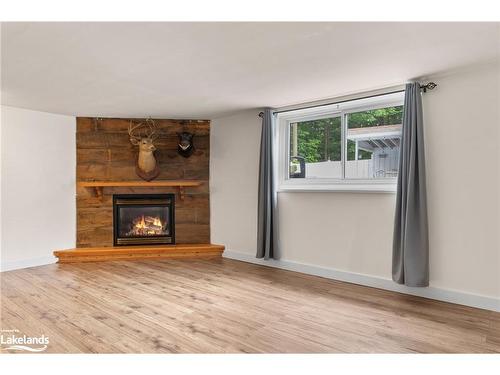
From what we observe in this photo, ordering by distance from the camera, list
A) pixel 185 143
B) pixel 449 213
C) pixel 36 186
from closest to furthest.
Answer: pixel 449 213 < pixel 36 186 < pixel 185 143

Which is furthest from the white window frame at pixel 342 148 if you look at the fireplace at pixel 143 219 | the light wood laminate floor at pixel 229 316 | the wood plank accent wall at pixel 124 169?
the fireplace at pixel 143 219

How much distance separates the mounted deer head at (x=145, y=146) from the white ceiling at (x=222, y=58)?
2.96ft

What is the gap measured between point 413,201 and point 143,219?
3.70 m

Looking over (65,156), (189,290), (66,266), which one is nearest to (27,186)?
(65,156)

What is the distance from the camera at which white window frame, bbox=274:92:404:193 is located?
3354 millimetres

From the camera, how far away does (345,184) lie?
12.1 feet

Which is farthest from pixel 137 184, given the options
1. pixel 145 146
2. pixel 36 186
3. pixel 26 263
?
pixel 26 263

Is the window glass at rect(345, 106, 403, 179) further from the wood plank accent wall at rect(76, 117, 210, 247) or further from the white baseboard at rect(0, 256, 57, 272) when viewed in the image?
the white baseboard at rect(0, 256, 57, 272)

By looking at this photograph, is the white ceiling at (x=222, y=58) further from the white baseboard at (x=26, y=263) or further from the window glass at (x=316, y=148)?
the white baseboard at (x=26, y=263)

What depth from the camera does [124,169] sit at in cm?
474

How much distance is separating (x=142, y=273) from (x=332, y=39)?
3.23 meters

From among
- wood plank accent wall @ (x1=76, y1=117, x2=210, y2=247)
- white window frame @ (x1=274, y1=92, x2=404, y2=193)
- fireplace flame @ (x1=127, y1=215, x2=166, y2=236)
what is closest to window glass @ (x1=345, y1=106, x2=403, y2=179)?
white window frame @ (x1=274, y1=92, x2=404, y2=193)

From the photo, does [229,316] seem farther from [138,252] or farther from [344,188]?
[138,252]

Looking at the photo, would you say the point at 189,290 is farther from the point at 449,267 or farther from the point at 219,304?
the point at 449,267
